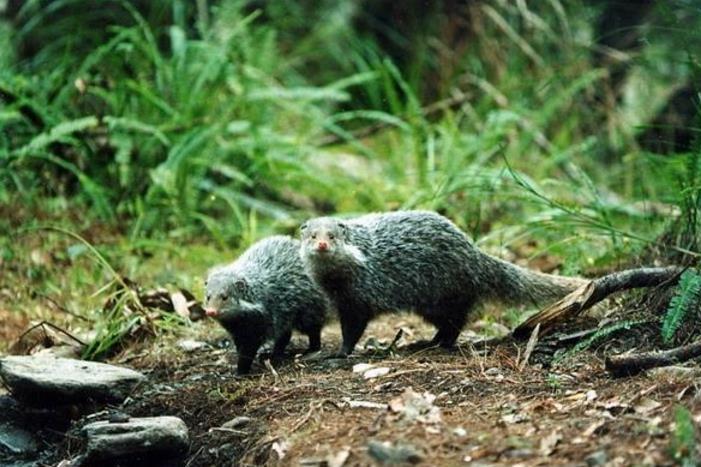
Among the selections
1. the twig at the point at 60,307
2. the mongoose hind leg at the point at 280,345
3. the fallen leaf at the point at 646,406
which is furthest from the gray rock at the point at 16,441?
the fallen leaf at the point at 646,406

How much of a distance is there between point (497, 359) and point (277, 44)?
7.82 metres

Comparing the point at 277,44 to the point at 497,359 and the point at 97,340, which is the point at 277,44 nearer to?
the point at 97,340

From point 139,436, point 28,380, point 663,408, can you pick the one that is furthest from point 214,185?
point 663,408

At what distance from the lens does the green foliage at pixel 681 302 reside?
4781 millimetres

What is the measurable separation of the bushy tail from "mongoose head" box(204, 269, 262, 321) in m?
1.33

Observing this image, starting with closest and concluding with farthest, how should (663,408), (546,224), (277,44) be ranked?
(663,408), (546,224), (277,44)

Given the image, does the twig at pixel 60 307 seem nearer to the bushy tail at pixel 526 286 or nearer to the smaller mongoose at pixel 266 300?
the smaller mongoose at pixel 266 300

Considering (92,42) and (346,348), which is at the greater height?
(92,42)

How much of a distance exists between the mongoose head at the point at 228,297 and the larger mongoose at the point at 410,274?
36 cm

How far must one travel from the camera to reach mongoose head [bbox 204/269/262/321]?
557cm

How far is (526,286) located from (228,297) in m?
1.64

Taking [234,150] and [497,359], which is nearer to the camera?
[497,359]

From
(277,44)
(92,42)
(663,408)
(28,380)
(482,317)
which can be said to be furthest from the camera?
(277,44)

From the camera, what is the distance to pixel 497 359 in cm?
533
